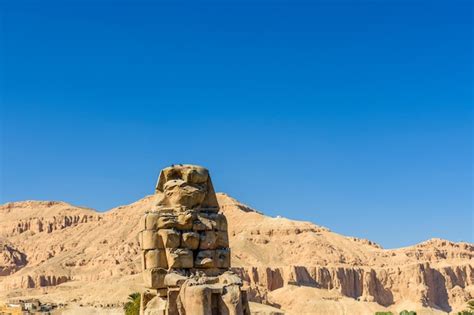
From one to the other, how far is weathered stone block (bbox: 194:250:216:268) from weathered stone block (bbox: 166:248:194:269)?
144 millimetres

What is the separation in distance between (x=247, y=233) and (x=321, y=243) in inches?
656

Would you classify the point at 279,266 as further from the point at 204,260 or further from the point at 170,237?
the point at 170,237

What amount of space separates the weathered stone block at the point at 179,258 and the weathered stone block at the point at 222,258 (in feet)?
2.17

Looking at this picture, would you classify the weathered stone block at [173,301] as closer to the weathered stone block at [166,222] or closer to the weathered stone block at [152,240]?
the weathered stone block at [152,240]

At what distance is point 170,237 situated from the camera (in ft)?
56.6

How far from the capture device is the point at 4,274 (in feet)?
590

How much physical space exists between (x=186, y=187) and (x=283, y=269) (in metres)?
133

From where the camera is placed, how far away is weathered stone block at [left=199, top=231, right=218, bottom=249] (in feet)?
57.8

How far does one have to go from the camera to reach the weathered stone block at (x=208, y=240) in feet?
57.8

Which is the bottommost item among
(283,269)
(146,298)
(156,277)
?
(146,298)

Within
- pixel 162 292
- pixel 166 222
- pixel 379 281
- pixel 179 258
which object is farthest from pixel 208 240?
pixel 379 281

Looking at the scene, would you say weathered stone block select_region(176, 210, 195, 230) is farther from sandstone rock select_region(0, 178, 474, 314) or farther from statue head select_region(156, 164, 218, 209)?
sandstone rock select_region(0, 178, 474, 314)

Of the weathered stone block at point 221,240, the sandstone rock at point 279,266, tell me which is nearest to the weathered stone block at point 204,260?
the weathered stone block at point 221,240

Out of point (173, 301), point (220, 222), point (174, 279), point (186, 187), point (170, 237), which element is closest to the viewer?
point (173, 301)
